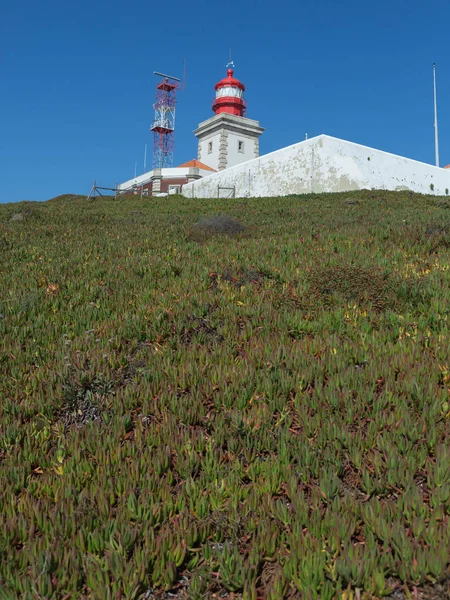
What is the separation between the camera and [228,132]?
2035 inches

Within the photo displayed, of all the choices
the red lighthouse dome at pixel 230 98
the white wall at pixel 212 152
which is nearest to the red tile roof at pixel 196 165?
the white wall at pixel 212 152

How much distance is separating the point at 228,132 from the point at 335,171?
26295mm

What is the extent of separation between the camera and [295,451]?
10.7 feet

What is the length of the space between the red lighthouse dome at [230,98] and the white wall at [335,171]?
27.5 m

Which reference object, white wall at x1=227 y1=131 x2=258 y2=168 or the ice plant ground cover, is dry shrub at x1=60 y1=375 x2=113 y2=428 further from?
white wall at x1=227 y1=131 x2=258 y2=168

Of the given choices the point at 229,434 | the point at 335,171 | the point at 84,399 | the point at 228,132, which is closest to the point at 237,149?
the point at 228,132

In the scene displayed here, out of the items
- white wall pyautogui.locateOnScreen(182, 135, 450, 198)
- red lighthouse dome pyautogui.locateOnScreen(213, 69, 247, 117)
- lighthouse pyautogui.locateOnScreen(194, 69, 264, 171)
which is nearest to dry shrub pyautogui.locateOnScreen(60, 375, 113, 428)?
white wall pyautogui.locateOnScreen(182, 135, 450, 198)

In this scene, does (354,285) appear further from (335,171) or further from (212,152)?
(212,152)

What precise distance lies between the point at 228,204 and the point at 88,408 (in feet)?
76.4

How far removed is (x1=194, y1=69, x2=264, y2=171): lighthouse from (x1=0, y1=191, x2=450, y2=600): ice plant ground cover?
47.3 metres

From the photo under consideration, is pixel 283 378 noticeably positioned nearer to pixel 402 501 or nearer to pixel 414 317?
pixel 402 501

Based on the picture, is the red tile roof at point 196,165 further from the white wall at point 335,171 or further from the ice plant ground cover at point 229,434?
the ice plant ground cover at point 229,434

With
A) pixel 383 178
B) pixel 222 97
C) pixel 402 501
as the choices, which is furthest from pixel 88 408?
pixel 222 97

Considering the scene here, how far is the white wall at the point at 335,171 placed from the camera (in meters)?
28.9
